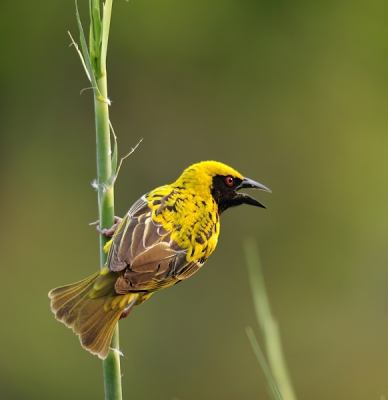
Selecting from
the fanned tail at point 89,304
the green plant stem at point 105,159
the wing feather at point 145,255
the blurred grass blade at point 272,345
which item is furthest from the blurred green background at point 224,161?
the blurred grass blade at point 272,345

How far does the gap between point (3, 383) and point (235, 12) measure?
19.5ft

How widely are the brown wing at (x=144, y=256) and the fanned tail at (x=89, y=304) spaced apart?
4.2 inches

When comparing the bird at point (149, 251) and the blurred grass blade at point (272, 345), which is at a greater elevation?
the bird at point (149, 251)

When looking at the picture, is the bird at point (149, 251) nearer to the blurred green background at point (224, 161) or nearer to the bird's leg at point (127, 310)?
the bird's leg at point (127, 310)

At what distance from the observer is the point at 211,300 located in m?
7.94

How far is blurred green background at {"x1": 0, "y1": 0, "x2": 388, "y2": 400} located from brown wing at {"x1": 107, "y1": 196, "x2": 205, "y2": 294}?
16.9 feet

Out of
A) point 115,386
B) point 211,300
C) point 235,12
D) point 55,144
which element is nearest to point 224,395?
point 211,300

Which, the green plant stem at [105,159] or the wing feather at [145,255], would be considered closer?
the green plant stem at [105,159]

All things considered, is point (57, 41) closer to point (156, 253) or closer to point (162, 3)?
point (162, 3)

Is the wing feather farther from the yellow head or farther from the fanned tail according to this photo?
the yellow head

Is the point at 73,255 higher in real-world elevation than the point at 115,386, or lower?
higher


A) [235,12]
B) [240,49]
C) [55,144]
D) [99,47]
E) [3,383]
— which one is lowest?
[3,383]

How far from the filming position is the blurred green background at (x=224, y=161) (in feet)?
26.3

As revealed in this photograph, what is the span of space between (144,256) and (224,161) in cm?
571
